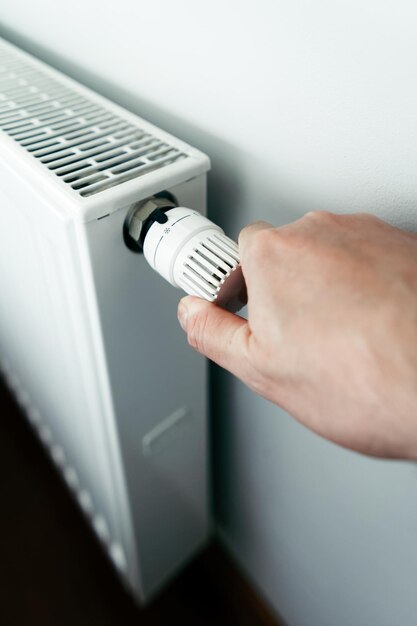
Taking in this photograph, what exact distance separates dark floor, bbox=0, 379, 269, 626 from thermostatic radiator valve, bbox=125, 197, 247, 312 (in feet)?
2.04

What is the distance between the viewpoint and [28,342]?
0.62 metres

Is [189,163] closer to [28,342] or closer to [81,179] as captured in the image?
[81,179]

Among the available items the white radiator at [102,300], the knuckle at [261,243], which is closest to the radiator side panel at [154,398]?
the white radiator at [102,300]

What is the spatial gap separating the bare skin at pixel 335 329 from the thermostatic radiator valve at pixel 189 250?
0.02 meters

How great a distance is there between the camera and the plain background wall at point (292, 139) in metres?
0.30

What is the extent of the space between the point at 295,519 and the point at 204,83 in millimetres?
458

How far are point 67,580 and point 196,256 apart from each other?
70 centimetres

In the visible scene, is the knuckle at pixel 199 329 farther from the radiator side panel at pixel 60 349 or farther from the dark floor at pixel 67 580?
the dark floor at pixel 67 580

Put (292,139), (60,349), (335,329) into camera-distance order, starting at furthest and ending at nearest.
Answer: (60,349)
(292,139)
(335,329)

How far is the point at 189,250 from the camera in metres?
0.34

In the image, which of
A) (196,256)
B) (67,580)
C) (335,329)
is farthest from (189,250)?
(67,580)

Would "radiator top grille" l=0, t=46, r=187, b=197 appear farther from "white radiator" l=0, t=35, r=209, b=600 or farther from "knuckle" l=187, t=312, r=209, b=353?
"knuckle" l=187, t=312, r=209, b=353

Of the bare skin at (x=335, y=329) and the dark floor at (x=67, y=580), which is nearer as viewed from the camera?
the bare skin at (x=335, y=329)

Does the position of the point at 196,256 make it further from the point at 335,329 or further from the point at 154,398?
the point at 154,398
